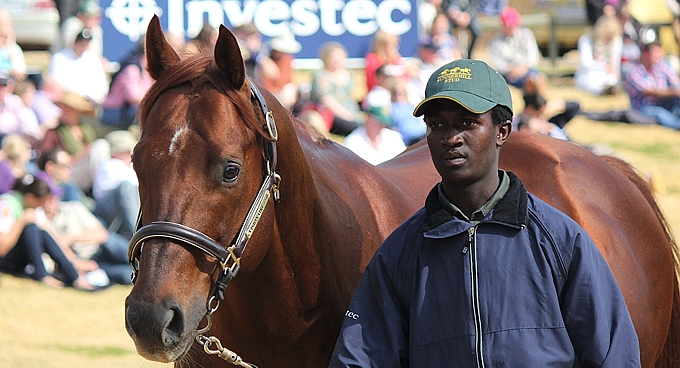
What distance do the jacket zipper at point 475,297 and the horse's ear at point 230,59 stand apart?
0.86m

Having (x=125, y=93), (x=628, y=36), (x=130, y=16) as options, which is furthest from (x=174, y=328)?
(x=628, y=36)

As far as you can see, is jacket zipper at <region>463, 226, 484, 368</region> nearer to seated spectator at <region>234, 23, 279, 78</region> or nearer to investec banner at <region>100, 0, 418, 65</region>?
seated spectator at <region>234, 23, 279, 78</region>

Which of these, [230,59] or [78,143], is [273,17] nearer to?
[78,143]

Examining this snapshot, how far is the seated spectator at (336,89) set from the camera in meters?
10.2

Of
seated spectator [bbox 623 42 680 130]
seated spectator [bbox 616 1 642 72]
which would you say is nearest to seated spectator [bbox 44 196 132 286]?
seated spectator [bbox 623 42 680 130]

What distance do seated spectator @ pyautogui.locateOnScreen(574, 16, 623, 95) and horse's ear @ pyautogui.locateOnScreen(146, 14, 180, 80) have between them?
12174 mm

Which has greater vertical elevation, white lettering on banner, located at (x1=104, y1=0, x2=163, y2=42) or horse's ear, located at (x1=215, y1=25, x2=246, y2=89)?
horse's ear, located at (x1=215, y1=25, x2=246, y2=89)

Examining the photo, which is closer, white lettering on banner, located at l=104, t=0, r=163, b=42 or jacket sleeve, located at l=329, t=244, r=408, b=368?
jacket sleeve, located at l=329, t=244, r=408, b=368

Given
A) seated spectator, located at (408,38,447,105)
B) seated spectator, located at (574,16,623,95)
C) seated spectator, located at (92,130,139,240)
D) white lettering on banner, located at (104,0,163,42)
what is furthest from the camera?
seated spectator, located at (574,16,623,95)

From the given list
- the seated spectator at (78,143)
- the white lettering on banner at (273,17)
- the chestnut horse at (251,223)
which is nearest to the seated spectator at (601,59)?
the white lettering on banner at (273,17)

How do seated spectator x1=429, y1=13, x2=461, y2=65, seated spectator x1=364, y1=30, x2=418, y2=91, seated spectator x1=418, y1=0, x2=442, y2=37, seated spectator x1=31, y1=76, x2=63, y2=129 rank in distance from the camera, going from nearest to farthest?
seated spectator x1=31, y1=76, x2=63, y2=129, seated spectator x1=364, y1=30, x2=418, y2=91, seated spectator x1=429, y1=13, x2=461, y2=65, seated spectator x1=418, y1=0, x2=442, y2=37

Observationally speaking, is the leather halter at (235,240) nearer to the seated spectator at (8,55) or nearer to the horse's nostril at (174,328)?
the horse's nostril at (174,328)

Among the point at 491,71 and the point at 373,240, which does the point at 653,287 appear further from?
the point at 491,71

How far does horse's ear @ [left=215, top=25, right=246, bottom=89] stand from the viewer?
2732 mm
